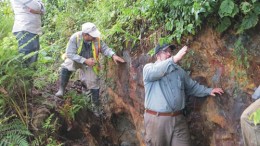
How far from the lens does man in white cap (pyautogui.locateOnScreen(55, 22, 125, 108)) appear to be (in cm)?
699

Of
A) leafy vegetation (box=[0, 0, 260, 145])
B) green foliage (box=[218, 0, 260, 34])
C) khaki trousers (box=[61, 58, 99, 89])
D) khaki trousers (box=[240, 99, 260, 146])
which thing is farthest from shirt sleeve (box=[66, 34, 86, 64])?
khaki trousers (box=[240, 99, 260, 146])

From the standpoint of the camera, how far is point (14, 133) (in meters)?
6.18

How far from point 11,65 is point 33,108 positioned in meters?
0.95

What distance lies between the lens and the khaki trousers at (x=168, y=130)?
18.4 ft

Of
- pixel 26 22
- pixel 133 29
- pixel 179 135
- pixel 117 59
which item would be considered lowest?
pixel 179 135

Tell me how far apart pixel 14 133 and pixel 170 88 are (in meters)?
2.81

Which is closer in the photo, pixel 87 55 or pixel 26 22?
pixel 26 22

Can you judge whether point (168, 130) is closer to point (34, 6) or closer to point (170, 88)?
point (170, 88)

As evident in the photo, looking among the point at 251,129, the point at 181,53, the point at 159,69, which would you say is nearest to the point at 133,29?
the point at 159,69

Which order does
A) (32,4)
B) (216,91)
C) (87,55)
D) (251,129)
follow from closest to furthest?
(251,129) → (216,91) → (32,4) → (87,55)

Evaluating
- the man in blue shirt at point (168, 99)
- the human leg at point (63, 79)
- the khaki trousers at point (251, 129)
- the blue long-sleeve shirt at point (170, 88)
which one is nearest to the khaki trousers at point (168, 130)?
the man in blue shirt at point (168, 99)

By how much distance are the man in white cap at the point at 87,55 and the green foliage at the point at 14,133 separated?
1267mm

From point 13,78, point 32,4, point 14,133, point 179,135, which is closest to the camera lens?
point 179,135

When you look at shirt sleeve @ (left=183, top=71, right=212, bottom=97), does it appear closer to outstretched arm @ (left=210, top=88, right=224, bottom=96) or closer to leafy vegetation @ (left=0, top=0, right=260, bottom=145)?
outstretched arm @ (left=210, top=88, right=224, bottom=96)
